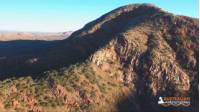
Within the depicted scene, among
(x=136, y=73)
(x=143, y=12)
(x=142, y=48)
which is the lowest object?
(x=136, y=73)

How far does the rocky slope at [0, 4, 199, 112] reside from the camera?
94688 mm

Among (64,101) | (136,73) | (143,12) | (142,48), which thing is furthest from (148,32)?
(64,101)

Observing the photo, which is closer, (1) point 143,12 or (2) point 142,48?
(2) point 142,48

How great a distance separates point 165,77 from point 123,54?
15019 mm

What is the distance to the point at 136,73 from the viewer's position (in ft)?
362

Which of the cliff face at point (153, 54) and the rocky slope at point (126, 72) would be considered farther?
the cliff face at point (153, 54)

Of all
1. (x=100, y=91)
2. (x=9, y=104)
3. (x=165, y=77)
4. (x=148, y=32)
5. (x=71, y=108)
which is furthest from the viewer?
(x=148, y=32)

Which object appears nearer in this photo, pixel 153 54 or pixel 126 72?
pixel 126 72

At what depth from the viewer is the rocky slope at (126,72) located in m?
94.7

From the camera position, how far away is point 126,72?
10988 cm

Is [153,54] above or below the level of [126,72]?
above

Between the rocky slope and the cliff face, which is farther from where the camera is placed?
the cliff face

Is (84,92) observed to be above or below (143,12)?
below

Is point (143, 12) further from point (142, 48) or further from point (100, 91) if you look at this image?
point (100, 91)
